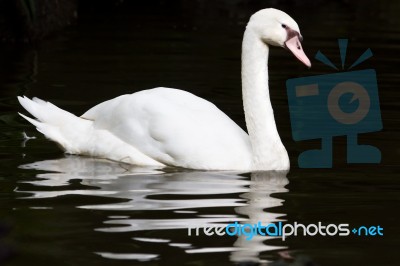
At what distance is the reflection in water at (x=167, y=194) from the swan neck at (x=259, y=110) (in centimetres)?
11

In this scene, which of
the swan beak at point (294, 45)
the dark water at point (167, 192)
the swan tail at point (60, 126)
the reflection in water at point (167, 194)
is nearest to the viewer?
the dark water at point (167, 192)

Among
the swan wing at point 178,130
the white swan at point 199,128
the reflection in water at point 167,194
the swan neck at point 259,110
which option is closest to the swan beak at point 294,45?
the white swan at point 199,128

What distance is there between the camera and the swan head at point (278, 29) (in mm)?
7633

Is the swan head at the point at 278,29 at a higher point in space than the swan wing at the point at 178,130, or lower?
higher

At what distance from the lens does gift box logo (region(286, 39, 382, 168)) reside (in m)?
8.38

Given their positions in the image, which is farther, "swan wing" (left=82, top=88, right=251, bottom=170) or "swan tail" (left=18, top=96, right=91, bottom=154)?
"swan tail" (left=18, top=96, right=91, bottom=154)

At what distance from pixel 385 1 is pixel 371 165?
1410cm

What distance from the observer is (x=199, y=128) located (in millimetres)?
7727

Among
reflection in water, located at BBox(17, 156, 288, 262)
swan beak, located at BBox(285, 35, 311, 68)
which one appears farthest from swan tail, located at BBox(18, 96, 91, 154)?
swan beak, located at BBox(285, 35, 311, 68)

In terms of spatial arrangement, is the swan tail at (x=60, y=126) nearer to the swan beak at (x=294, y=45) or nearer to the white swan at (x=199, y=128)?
the white swan at (x=199, y=128)

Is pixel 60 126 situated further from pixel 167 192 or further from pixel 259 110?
pixel 167 192

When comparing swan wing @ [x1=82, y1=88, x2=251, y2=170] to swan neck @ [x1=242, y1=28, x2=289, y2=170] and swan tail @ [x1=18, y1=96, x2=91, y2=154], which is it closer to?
swan neck @ [x1=242, y1=28, x2=289, y2=170]

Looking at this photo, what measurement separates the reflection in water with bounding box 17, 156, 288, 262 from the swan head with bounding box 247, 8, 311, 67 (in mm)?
891

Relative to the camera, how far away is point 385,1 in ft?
71.0
